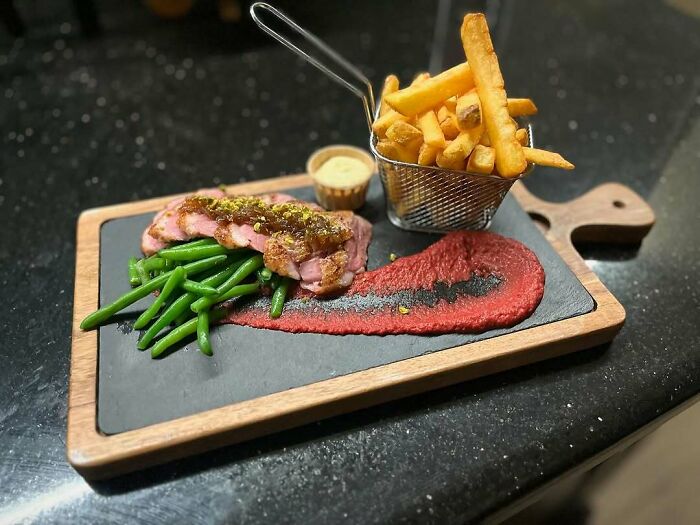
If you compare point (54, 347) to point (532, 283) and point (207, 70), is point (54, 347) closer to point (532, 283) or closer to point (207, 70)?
point (532, 283)

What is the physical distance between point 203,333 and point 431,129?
3.22ft

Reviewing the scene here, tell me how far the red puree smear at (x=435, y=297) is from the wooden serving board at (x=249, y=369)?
0.13 ft

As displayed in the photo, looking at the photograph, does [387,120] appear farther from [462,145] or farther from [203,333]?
[203,333]

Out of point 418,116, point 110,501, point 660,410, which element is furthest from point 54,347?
point 660,410

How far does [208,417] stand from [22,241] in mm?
1361

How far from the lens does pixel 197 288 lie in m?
1.74

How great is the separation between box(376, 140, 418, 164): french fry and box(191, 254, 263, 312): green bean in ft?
1.85

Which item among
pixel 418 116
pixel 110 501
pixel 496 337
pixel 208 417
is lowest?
pixel 110 501

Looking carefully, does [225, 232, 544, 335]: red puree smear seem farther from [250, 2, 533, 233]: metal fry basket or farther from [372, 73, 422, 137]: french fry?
[372, 73, 422, 137]: french fry

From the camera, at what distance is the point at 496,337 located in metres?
1.76

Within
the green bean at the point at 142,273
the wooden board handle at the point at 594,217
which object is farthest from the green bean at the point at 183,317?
the wooden board handle at the point at 594,217

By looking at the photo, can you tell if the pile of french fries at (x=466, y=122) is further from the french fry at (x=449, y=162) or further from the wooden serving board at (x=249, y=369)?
the wooden serving board at (x=249, y=369)

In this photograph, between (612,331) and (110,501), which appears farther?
(612,331)

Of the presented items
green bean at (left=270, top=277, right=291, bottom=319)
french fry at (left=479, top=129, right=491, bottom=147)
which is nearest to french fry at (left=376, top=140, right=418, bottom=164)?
french fry at (left=479, top=129, right=491, bottom=147)
